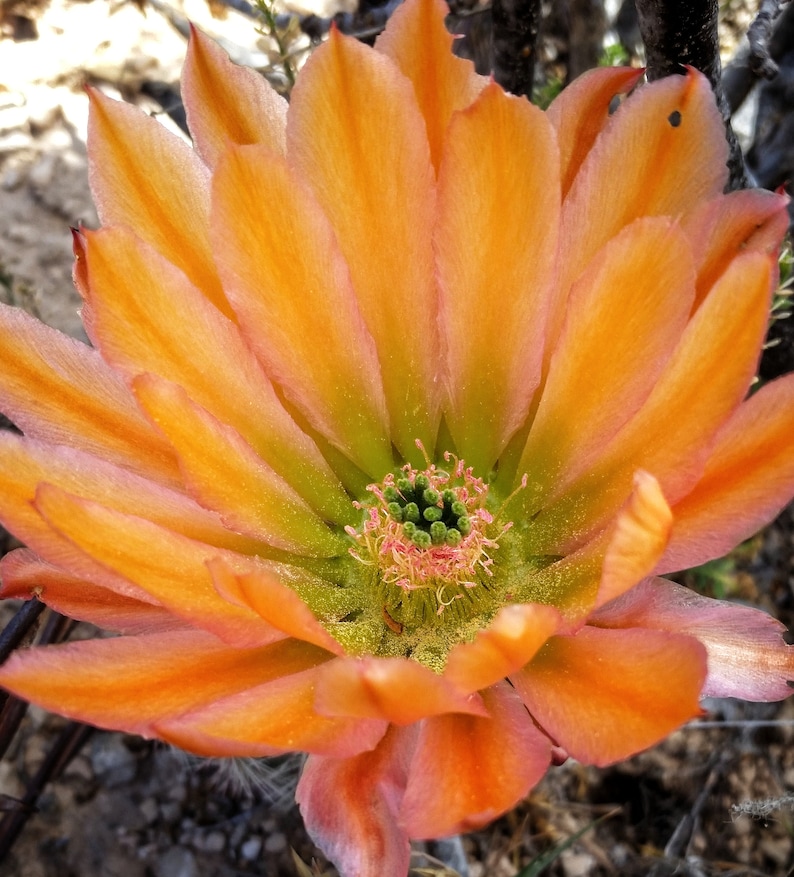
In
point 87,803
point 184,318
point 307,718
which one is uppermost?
point 184,318

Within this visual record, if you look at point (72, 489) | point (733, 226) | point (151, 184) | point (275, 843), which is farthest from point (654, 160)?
point (275, 843)

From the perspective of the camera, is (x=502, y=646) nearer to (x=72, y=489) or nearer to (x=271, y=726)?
(x=271, y=726)

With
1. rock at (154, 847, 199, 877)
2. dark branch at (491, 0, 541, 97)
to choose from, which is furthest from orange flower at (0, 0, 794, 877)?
rock at (154, 847, 199, 877)

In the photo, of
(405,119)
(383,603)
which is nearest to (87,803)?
(383,603)

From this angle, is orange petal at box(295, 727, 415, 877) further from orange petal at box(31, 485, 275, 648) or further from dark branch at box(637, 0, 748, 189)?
dark branch at box(637, 0, 748, 189)

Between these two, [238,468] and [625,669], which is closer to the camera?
[625,669]

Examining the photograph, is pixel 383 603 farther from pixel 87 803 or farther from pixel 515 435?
pixel 87 803
